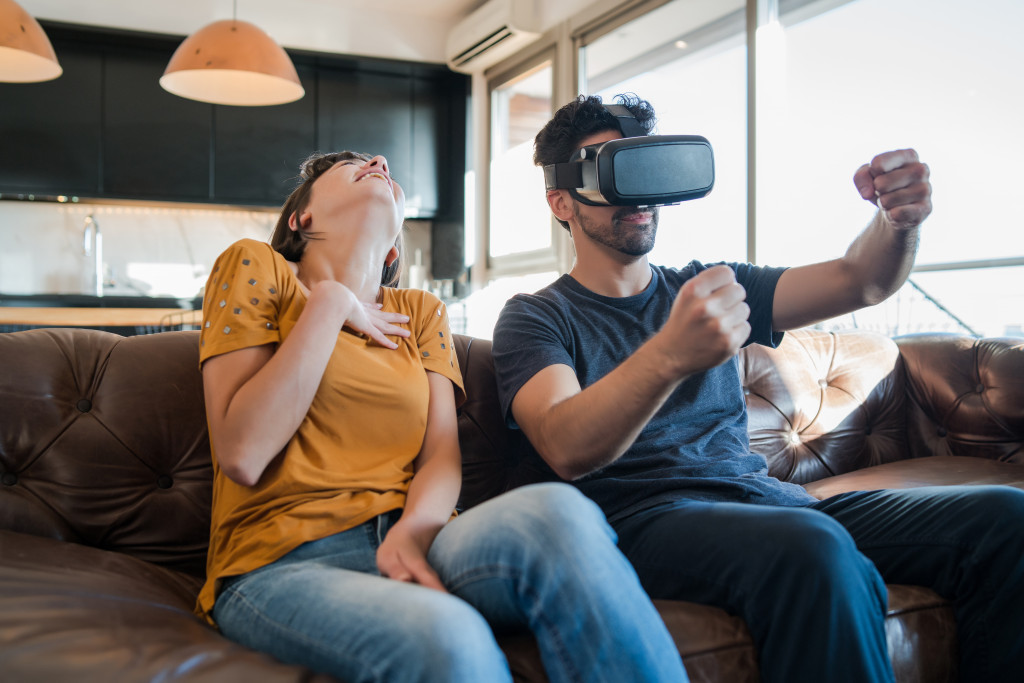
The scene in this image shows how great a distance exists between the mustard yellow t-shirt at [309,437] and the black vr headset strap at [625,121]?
56 cm

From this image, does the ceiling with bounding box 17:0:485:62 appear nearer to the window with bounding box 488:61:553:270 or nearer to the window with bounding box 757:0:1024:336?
the window with bounding box 488:61:553:270

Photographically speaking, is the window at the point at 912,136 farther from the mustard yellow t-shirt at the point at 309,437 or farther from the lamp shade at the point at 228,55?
the lamp shade at the point at 228,55

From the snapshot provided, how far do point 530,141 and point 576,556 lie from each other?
14.2 feet

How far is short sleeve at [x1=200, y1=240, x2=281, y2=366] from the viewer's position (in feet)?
3.55

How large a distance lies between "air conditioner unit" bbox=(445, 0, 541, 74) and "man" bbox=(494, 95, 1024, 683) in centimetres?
329

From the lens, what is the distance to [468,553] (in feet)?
3.01

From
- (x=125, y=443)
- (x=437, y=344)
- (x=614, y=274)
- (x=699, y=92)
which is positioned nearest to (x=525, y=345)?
(x=437, y=344)

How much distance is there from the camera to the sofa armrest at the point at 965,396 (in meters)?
1.86

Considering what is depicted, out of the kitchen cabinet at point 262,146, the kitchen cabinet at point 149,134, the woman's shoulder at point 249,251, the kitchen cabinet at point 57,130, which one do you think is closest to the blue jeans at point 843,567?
the woman's shoulder at point 249,251

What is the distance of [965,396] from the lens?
1927mm

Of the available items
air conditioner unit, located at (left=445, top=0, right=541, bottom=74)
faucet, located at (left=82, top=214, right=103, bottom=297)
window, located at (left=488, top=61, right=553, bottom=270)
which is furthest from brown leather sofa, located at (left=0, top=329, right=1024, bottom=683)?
faucet, located at (left=82, top=214, right=103, bottom=297)

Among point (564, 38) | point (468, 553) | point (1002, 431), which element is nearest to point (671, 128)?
point (564, 38)

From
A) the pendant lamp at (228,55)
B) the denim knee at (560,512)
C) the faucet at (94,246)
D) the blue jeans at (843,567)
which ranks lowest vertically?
the blue jeans at (843,567)

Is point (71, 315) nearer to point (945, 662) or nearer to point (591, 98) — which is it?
point (591, 98)
